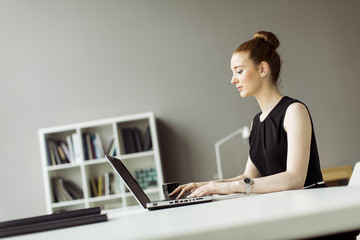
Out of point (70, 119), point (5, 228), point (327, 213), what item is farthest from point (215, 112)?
point (327, 213)

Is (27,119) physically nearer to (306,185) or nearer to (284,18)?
(284,18)

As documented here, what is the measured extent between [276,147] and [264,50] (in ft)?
1.58

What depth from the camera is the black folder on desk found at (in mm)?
1060

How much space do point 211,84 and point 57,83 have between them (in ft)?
5.96

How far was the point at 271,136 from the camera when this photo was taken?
6.55 ft

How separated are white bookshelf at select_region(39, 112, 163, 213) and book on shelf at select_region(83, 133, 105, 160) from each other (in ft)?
0.09

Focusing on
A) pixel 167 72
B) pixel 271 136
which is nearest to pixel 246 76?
pixel 271 136

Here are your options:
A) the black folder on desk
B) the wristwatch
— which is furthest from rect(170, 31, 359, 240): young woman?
the black folder on desk

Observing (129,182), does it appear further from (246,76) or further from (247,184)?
(246,76)

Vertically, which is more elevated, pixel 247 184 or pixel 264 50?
pixel 264 50

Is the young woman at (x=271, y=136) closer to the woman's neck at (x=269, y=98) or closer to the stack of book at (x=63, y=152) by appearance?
the woman's neck at (x=269, y=98)

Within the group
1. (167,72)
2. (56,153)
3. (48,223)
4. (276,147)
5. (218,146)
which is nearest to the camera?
(48,223)

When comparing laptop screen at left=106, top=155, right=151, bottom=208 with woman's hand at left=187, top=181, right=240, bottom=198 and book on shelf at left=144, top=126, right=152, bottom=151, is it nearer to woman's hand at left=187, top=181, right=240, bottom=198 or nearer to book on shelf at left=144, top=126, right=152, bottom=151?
woman's hand at left=187, top=181, right=240, bottom=198

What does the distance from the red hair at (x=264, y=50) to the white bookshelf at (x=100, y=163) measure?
2.78 m
